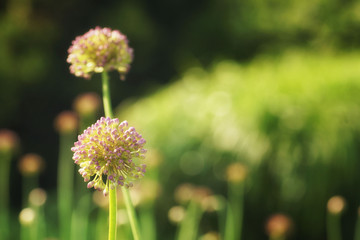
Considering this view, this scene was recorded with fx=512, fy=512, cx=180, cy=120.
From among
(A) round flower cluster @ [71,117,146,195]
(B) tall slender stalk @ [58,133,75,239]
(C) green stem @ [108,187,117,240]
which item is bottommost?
(C) green stem @ [108,187,117,240]

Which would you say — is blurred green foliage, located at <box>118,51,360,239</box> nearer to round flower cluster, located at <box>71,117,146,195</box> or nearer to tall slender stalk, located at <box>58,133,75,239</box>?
tall slender stalk, located at <box>58,133,75,239</box>

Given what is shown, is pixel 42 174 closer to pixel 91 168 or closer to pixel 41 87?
pixel 41 87

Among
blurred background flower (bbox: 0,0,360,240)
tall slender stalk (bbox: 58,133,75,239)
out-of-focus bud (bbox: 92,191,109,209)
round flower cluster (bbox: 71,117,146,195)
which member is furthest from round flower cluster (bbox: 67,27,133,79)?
tall slender stalk (bbox: 58,133,75,239)

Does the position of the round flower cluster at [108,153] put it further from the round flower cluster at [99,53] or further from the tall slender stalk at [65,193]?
the tall slender stalk at [65,193]

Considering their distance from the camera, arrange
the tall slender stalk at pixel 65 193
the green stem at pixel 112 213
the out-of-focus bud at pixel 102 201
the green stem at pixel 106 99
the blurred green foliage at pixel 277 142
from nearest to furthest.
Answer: the green stem at pixel 112 213, the green stem at pixel 106 99, the out-of-focus bud at pixel 102 201, the tall slender stalk at pixel 65 193, the blurred green foliage at pixel 277 142

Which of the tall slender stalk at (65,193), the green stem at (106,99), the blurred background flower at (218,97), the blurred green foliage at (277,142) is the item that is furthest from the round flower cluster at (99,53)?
the blurred green foliage at (277,142)

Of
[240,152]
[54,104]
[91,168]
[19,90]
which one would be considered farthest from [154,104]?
[91,168]

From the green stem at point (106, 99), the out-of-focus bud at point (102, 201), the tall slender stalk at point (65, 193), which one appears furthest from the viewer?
the tall slender stalk at point (65, 193)
